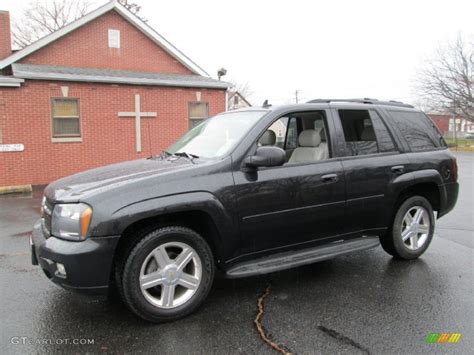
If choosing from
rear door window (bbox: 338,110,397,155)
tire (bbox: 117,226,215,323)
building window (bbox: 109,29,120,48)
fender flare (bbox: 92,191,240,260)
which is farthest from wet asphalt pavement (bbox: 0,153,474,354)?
building window (bbox: 109,29,120,48)

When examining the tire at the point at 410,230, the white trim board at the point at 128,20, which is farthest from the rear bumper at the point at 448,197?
the white trim board at the point at 128,20

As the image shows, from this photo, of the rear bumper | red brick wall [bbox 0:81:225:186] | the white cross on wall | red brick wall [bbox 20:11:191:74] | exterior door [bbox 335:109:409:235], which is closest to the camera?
exterior door [bbox 335:109:409:235]

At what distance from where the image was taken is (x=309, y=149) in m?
4.42

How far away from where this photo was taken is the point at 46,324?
327cm

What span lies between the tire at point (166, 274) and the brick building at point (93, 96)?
973cm

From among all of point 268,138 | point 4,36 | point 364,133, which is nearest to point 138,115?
point 4,36

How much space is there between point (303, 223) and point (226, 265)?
870mm

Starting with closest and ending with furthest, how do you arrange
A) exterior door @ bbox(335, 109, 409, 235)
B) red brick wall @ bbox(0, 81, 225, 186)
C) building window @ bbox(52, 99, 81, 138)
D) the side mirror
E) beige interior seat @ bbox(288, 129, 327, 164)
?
the side mirror, exterior door @ bbox(335, 109, 409, 235), beige interior seat @ bbox(288, 129, 327, 164), red brick wall @ bbox(0, 81, 225, 186), building window @ bbox(52, 99, 81, 138)

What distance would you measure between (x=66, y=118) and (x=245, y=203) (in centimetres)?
1014

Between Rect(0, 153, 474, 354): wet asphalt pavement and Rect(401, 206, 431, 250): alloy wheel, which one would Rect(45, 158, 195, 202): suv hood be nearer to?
Rect(0, 153, 474, 354): wet asphalt pavement

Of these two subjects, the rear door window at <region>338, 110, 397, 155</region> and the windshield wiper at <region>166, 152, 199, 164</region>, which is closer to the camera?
the windshield wiper at <region>166, 152, 199, 164</region>

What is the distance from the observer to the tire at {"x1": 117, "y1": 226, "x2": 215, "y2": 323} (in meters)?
3.13

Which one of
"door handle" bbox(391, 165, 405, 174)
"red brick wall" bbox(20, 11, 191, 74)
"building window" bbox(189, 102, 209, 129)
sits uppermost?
"red brick wall" bbox(20, 11, 191, 74)

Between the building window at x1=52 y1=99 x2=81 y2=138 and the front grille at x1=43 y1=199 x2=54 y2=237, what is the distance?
9.19 m
